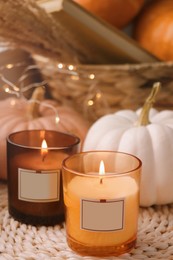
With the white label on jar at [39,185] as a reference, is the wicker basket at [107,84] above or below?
above

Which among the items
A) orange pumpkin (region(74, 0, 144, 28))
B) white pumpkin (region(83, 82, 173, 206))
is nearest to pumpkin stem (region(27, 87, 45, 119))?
white pumpkin (region(83, 82, 173, 206))

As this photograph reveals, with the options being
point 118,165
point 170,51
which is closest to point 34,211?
point 118,165

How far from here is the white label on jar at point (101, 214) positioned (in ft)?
1.91

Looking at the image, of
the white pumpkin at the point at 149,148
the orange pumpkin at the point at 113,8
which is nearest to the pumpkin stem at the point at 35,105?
the white pumpkin at the point at 149,148

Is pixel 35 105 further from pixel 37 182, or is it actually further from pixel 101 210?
pixel 101 210

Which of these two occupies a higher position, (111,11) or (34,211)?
(111,11)

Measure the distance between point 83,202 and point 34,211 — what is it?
12 cm

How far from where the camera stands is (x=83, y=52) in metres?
0.99

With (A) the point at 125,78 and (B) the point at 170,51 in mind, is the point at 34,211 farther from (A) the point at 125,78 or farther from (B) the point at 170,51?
(B) the point at 170,51

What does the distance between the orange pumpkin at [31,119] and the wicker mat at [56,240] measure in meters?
0.15

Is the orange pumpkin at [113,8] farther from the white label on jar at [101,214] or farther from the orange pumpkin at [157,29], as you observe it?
the white label on jar at [101,214]

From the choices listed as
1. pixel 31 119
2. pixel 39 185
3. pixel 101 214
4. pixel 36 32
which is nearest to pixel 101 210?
pixel 101 214

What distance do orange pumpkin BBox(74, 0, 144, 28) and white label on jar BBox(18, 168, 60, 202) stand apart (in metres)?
0.48

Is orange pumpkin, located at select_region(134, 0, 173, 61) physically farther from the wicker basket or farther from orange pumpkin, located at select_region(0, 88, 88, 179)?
orange pumpkin, located at select_region(0, 88, 88, 179)
